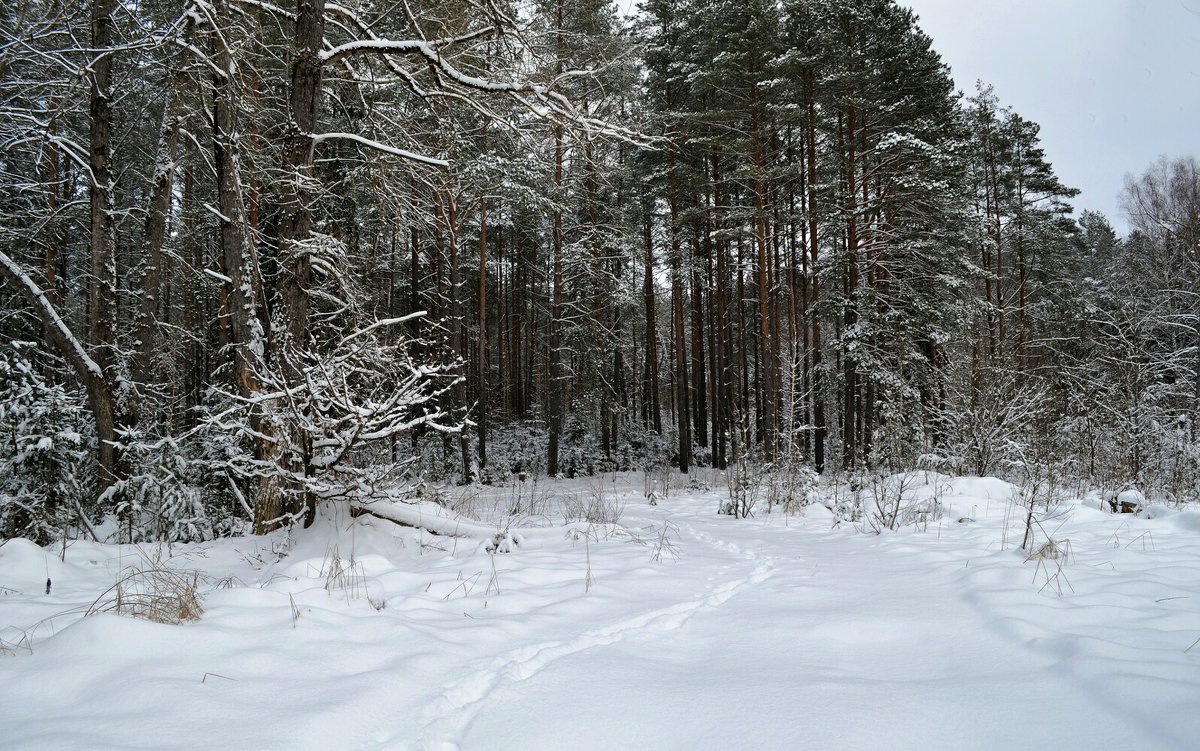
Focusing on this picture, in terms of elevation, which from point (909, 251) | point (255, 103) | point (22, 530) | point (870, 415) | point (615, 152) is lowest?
point (22, 530)

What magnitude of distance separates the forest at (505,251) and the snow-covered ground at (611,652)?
130cm

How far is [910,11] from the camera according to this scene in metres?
15.5

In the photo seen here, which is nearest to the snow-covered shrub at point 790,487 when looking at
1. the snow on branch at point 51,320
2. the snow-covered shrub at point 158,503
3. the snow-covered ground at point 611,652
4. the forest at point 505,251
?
the forest at point 505,251

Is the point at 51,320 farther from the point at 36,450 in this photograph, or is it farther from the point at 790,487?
the point at 790,487

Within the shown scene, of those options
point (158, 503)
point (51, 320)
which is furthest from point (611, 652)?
point (51, 320)

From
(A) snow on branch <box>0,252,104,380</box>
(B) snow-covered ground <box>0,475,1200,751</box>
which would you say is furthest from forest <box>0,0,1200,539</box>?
(B) snow-covered ground <box>0,475,1200,751</box>

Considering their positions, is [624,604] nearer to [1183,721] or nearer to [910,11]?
[1183,721]

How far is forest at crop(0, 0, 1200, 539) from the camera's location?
15.9 feet

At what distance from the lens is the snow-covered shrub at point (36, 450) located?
21.1ft

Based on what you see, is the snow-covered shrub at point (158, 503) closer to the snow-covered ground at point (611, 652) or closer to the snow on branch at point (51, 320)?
the snow on branch at point (51, 320)

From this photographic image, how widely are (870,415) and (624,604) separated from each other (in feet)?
50.6

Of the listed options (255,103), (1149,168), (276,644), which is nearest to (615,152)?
(255,103)

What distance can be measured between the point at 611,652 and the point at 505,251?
2883 centimetres

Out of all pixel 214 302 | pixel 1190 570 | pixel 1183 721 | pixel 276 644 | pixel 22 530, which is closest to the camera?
pixel 1183 721
